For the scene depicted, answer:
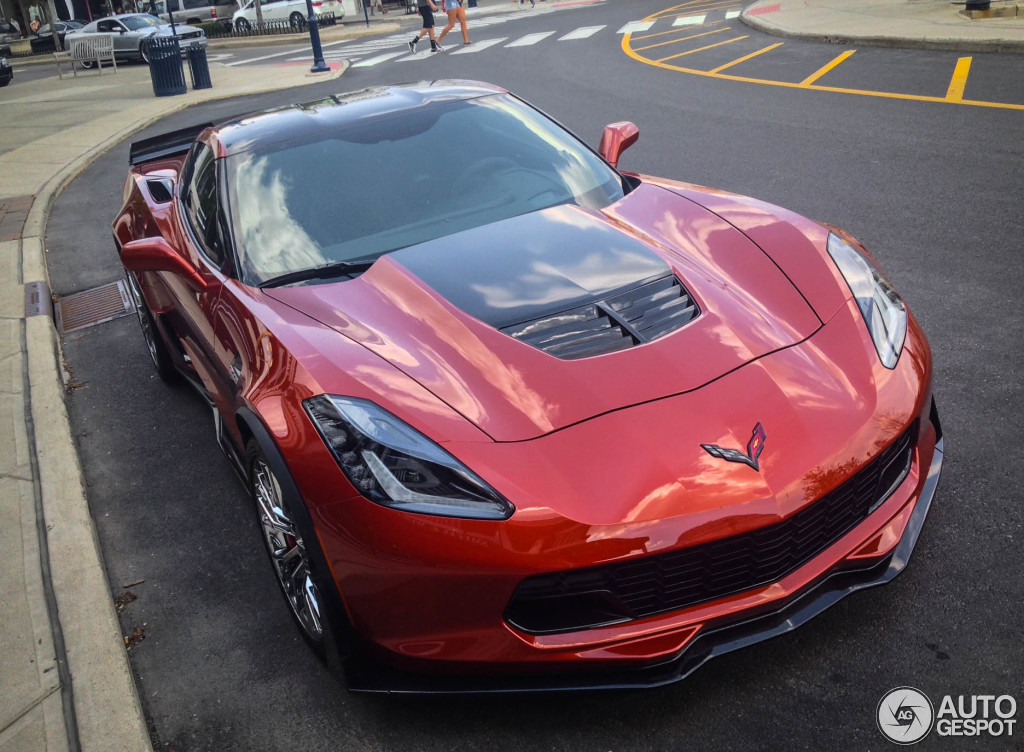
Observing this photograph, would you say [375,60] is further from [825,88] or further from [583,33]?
[825,88]

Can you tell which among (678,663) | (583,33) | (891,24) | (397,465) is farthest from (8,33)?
(678,663)

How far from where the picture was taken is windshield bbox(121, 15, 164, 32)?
30.8 meters

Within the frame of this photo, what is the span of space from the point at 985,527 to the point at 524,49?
711 inches

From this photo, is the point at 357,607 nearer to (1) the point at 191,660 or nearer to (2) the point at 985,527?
(1) the point at 191,660

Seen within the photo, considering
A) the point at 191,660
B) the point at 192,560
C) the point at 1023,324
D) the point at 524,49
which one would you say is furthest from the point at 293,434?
the point at 524,49

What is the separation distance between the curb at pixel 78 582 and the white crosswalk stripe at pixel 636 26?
55.7 feet

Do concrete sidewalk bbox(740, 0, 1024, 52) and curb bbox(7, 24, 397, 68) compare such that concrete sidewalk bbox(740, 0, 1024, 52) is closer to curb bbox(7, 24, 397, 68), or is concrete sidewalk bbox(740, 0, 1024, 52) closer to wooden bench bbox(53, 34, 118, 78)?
curb bbox(7, 24, 397, 68)

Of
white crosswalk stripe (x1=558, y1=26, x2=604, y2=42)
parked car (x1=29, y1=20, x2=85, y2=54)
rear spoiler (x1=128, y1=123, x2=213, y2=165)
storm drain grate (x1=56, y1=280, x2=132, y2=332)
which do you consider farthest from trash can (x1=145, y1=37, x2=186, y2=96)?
parked car (x1=29, y1=20, x2=85, y2=54)

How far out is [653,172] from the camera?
8227mm

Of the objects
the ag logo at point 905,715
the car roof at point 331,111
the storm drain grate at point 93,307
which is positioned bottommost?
the storm drain grate at point 93,307

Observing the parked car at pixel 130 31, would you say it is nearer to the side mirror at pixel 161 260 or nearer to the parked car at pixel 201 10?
the parked car at pixel 201 10

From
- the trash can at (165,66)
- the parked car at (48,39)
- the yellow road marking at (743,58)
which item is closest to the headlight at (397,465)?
the yellow road marking at (743,58)

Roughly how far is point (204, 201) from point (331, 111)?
699 mm

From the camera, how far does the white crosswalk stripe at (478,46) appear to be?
20995mm
